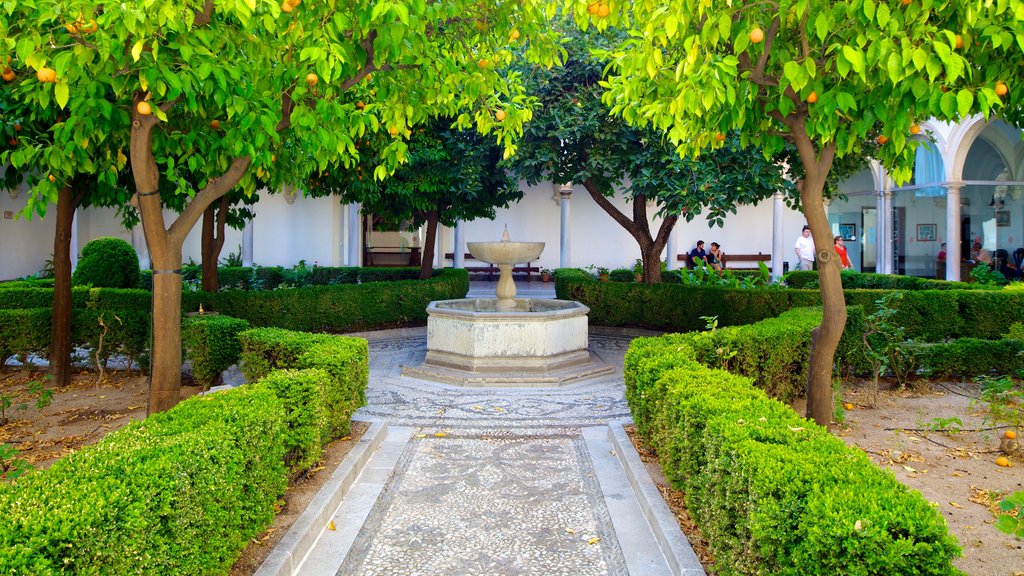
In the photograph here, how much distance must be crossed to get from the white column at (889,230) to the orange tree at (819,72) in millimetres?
14365

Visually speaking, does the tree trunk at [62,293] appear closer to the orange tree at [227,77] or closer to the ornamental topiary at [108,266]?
the orange tree at [227,77]

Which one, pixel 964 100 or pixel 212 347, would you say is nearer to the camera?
A: pixel 964 100

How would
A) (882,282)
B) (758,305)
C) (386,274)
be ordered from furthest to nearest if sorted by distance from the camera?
(386,274)
(882,282)
(758,305)

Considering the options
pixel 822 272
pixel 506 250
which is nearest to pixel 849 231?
pixel 506 250

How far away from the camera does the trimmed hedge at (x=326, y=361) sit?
4.81 metres

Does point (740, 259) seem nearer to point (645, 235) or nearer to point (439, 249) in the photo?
point (439, 249)

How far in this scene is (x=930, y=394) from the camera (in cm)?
679

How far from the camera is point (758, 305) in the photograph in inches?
360

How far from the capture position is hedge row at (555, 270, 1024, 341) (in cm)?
824

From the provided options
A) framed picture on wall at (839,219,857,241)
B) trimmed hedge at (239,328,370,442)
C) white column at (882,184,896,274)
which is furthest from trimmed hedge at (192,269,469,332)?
framed picture on wall at (839,219,857,241)

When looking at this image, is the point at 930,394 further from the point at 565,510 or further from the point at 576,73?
the point at 576,73

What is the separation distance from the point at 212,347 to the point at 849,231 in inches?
728

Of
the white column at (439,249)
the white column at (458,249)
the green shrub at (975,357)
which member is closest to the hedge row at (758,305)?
the green shrub at (975,357)

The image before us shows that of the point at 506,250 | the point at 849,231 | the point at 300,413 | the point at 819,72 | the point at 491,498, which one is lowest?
the point at 491,498
